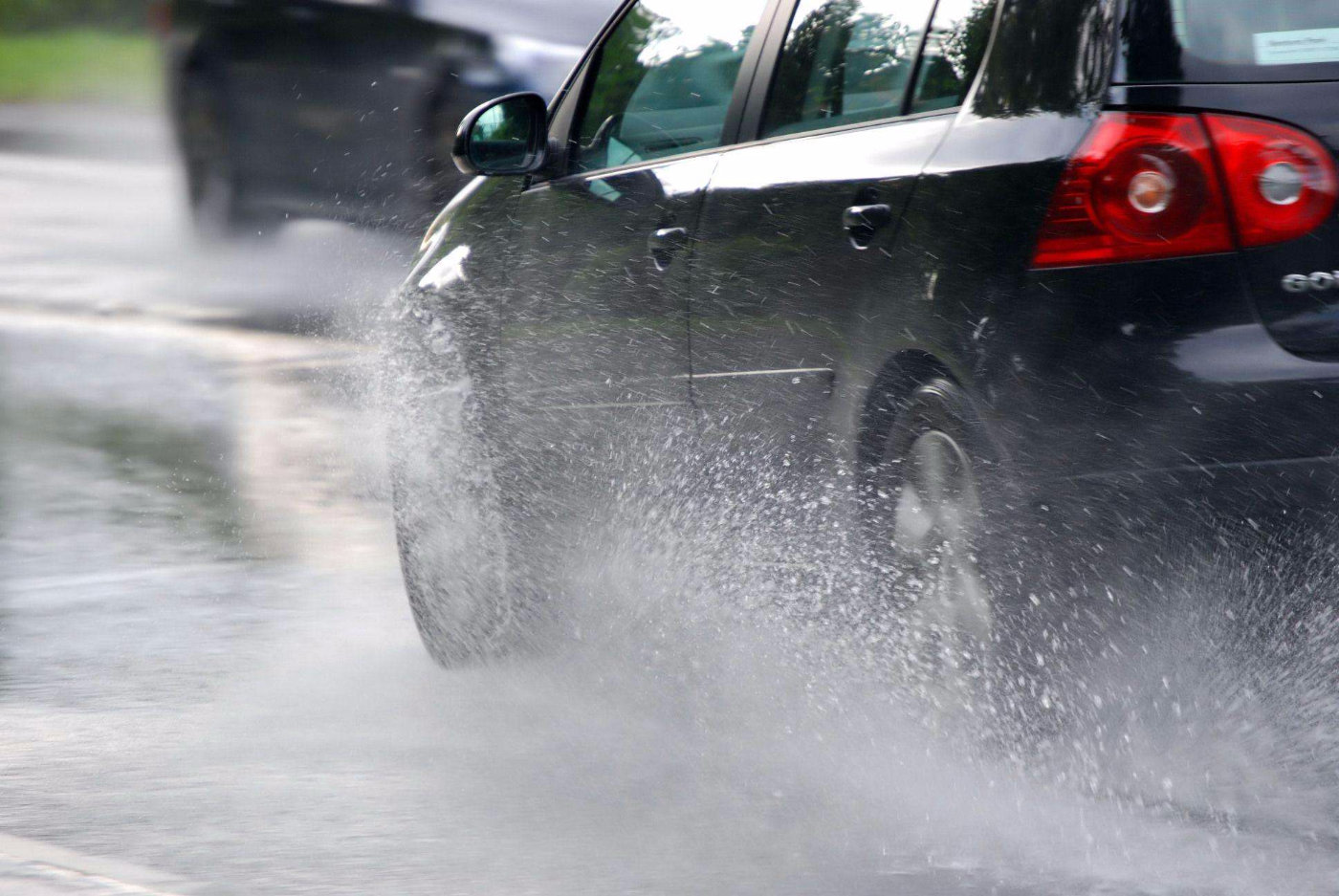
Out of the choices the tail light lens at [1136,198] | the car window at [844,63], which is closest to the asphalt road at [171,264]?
the car window at [844,63]

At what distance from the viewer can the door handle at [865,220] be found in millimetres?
3926

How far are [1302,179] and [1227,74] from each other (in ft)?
0.71

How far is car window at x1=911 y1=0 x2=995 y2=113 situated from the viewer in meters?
3.90

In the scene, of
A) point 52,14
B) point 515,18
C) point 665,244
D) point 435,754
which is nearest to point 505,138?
point 665,244

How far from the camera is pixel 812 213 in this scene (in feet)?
13.7

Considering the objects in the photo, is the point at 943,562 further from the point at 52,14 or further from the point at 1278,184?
the point at 52,14

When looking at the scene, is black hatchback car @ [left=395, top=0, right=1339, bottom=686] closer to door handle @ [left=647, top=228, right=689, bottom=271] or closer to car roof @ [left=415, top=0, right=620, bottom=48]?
door handle @ [left=647, top=228, right=689, bottom=271]

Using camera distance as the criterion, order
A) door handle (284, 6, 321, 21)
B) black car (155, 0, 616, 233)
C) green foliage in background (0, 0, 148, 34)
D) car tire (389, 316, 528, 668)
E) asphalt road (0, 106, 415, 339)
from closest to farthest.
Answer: car tire (389, 316, 528, 668), black car (155, 0, 616, 233), asphalt road (0, 106, 415, 339), door handle (284, 6, 321, 21), green foliage in background (0, 0, 148, 34)

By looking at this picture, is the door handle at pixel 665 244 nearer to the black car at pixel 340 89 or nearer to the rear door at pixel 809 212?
the rear door at pixel 809 212

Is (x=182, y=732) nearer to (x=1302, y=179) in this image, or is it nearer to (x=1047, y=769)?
(x=1047, y=769)

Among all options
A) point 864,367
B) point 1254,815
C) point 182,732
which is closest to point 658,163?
point 864,367

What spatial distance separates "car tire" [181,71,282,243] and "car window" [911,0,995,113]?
424 inches

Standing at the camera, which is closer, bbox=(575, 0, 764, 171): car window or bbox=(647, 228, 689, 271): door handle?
bbox=(647, 228, 689, 271): door handle

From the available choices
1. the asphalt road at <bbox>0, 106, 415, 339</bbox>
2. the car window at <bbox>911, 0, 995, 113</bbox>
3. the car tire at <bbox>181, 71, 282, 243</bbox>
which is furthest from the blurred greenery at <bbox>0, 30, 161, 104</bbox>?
the car window at <bbox>911, 0, 995, 113</bbox>
